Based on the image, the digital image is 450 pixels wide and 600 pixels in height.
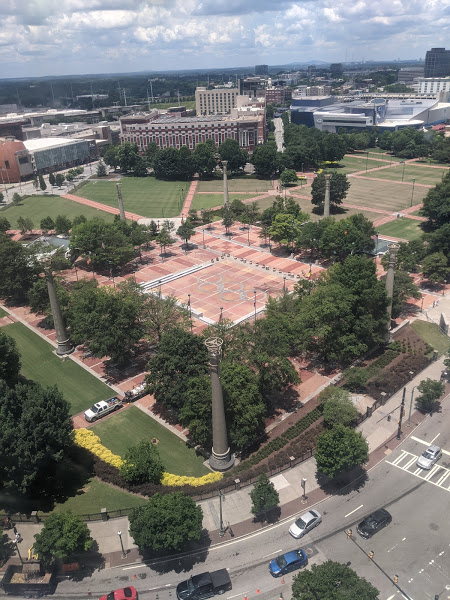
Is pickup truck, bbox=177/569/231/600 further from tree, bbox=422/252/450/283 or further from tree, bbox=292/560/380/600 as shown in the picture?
tree, bbox=422/252/450/283

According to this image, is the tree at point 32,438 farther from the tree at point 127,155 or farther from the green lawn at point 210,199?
the tree at point 127,155

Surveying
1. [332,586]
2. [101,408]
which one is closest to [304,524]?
[332,586]

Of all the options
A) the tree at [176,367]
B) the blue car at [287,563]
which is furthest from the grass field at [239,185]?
the blue car at [287,563]

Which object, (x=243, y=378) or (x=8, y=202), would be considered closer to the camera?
(x=243, y=378)

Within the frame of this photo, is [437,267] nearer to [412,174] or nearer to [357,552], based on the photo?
[357,552]

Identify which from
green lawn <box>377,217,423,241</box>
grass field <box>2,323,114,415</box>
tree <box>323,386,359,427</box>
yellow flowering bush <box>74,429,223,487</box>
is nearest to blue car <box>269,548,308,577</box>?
yellow flowering bush <box>74,429,223,487</box>

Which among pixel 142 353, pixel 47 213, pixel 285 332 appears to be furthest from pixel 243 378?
pixel 47 213

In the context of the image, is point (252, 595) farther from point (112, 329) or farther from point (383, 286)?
point (383, 286)
